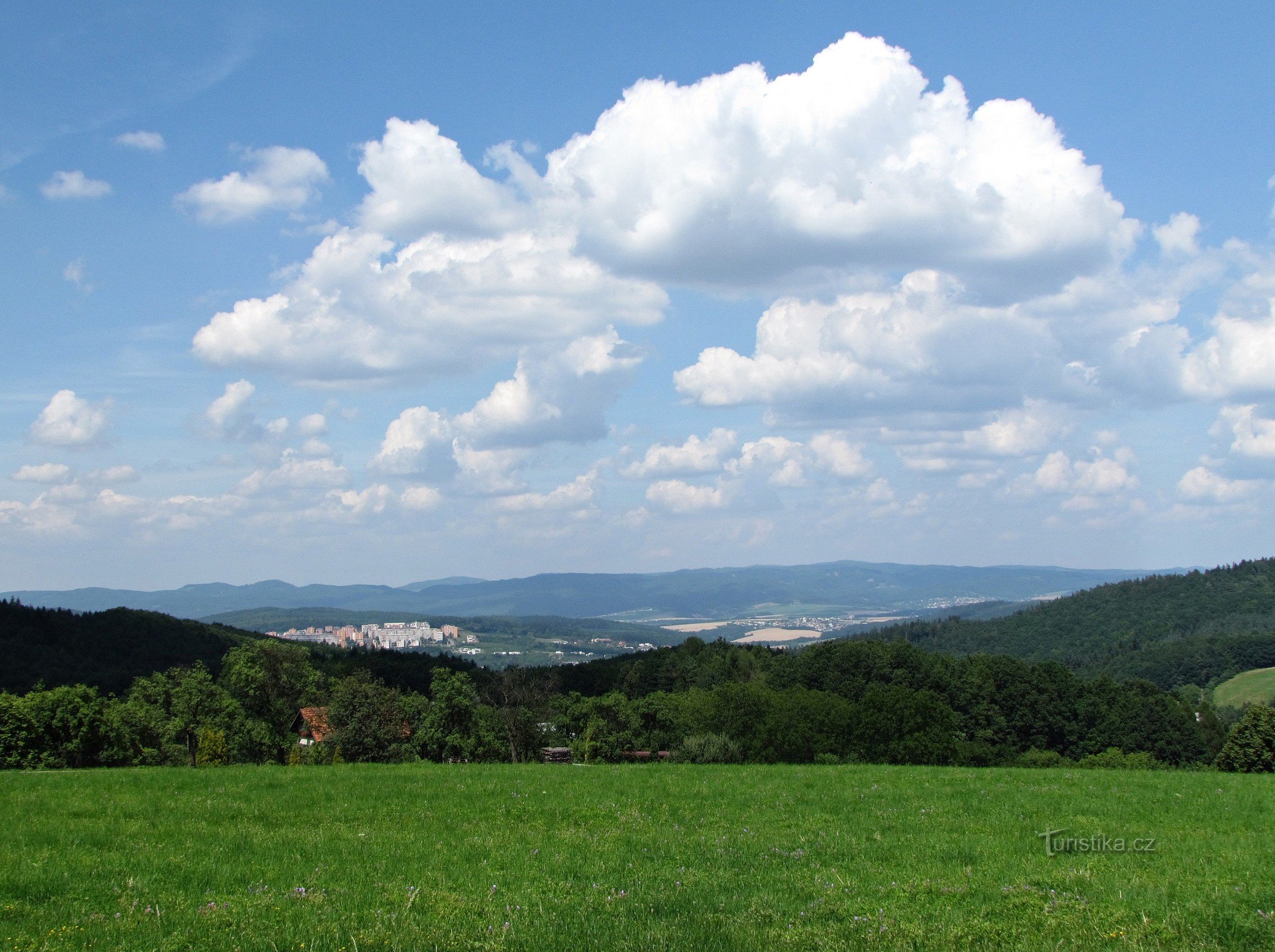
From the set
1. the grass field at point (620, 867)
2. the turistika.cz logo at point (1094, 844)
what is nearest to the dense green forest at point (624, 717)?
the grass field at point (620, 867)

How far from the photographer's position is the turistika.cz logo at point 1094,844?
1289 cm

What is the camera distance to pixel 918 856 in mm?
12281

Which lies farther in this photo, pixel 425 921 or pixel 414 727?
pixel 414 727

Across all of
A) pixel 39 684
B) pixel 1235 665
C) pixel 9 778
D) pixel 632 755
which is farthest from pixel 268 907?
pixel 1235 665

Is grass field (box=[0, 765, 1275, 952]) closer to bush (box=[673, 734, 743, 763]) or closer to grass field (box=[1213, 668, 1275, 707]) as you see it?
bush (box=[673, 734, 743, 763])

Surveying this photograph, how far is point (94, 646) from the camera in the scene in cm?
14000

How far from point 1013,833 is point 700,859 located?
547 centimetres

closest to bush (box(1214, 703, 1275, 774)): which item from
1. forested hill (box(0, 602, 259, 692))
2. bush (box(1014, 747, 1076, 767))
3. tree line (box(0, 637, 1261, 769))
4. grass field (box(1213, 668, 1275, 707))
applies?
tree line (box(0, 637, 1261, 769))

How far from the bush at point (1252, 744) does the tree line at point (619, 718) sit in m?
0.50

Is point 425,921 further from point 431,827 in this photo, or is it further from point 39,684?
point 39,684

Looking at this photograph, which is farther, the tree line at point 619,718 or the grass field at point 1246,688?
the grass field at point 1246,688

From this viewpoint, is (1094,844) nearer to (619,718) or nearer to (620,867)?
(620,867)

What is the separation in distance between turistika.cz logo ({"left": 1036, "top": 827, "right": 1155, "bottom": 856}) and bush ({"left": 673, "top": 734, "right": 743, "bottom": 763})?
26916 mm

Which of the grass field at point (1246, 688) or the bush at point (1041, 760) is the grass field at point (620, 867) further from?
the grass field at point (1246, 688)
